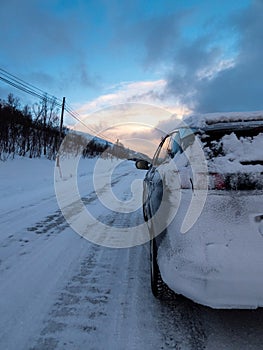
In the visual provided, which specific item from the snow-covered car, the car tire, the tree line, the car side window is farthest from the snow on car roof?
the tree line

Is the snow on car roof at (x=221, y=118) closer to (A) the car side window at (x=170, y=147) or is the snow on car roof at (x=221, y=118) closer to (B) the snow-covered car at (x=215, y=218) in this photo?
(B) the snow-covered car at (x=215, y=218)

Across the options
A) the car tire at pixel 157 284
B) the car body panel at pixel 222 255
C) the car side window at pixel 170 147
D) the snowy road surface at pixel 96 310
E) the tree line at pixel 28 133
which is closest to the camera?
the car body panel at pixel 222 255

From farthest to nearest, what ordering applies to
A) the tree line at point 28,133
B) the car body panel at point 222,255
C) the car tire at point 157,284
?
1. the tree line at point 28,133
2. the car tire at point 157,284
3. the car body panel at point 222,255

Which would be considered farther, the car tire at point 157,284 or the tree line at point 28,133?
the tree line at point 28,133

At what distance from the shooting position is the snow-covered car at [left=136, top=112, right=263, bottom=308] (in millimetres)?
2115

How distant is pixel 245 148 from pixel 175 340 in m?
1.60

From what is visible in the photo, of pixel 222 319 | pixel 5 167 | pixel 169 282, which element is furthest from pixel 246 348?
pixel 5 167

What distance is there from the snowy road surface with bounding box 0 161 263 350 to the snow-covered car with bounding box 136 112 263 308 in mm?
349

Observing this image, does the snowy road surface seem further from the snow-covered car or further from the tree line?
the tree line

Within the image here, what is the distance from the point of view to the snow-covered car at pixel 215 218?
2115 millimetres

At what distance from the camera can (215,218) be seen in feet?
7.54

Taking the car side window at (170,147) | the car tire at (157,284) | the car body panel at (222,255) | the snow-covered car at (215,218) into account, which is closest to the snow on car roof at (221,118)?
the snow-covered car at (215,218)

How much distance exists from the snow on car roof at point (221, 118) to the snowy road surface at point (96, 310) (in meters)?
1.66

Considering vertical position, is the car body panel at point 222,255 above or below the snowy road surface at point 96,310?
above
